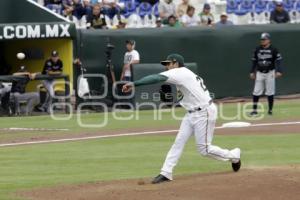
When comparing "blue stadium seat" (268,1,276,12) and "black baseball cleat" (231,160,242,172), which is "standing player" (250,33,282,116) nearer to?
"blue stadium seat" (268,1,276,12)

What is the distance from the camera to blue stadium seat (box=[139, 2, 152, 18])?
25.6 metres

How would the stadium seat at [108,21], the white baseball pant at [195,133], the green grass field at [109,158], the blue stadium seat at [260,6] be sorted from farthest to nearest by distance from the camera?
the blue stadium seat at [260,6], the stadium seat at [108,21], the green grass field at [109,158], the white baseball pant at [195,133]

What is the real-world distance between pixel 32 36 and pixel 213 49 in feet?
19.2

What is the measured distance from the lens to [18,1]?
2270cm

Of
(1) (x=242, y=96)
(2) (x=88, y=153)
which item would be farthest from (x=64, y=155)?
(1) (x=242, y=96)

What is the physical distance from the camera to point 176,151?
11.1 metres

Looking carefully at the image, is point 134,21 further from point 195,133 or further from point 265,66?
point 195,133

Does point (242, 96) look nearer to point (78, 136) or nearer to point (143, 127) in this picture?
point (143, 127)

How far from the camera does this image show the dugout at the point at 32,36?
2223cm

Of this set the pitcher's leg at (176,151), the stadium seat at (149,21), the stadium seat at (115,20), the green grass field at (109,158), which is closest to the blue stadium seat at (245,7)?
the stadium seat at (149,21)

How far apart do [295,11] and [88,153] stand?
50.9 feet

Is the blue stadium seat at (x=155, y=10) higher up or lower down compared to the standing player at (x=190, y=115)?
higher up

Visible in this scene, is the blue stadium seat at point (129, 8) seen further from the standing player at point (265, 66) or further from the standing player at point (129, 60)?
the standing player at point (265, 66)

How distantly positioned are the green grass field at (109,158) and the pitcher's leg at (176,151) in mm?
902
